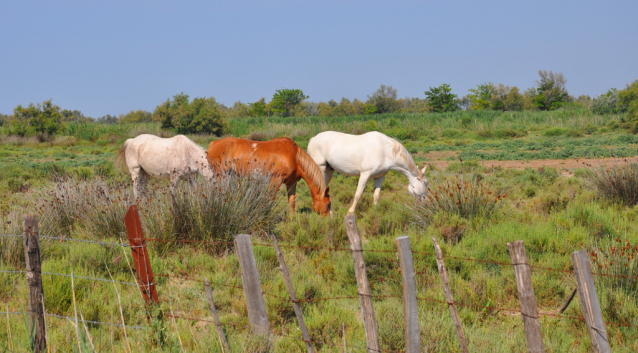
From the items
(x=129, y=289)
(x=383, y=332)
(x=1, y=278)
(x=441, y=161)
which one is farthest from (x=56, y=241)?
(x=441, y=161)

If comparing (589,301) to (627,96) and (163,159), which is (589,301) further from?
(627,96)

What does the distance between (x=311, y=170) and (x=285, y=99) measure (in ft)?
231

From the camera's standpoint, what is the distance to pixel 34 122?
34281 millimetres

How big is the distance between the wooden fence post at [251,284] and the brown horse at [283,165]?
492cm

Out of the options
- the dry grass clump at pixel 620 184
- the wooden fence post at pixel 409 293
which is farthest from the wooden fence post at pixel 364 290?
the dry grass clump at pixel 620 184

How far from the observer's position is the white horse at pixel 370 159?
9.86m

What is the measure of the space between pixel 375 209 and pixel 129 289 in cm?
529

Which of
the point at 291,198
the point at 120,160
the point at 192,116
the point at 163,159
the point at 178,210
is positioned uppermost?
the point at 192,116

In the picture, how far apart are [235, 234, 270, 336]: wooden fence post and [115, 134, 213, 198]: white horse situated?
5741mm

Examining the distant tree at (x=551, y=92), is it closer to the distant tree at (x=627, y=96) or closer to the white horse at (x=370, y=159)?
the distant tree at (x=627, y=96)

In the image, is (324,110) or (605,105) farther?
(324,110)

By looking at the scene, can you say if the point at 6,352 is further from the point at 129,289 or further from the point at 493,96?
the point at 493,96

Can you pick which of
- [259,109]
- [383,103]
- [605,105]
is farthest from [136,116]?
[605,105]

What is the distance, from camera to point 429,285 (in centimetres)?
551
